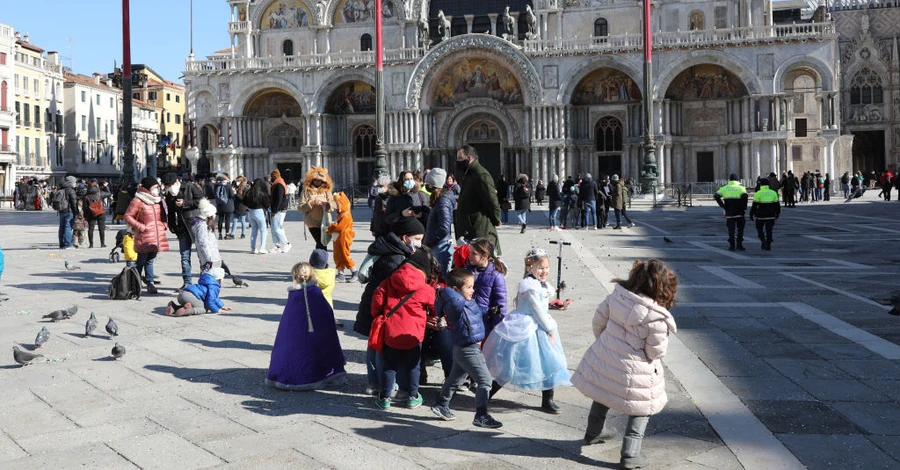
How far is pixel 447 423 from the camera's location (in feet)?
20.9

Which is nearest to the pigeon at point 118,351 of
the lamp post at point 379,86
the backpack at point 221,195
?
the backpack at point 221,195

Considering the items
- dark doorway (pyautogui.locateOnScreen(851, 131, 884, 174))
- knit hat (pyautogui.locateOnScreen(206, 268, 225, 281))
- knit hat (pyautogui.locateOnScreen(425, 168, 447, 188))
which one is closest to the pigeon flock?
knit hat (pyautogui.locateOnScreen(206, 268, 225, 281))

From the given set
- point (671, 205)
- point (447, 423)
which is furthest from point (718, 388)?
point (671, 205)

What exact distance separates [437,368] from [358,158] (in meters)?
39.3

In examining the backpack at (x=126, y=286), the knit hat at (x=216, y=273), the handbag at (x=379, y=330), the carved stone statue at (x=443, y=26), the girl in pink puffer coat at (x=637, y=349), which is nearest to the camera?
the girl in pink puffer coat at (x=637, y=349)

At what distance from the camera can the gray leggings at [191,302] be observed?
35.3 ft

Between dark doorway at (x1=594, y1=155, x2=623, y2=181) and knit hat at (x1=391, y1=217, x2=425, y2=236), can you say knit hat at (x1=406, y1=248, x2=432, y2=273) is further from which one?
dark doorway at (x1=594, y1=155, x2=623, y2=181)

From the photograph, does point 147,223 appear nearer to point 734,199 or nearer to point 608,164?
point 734,199

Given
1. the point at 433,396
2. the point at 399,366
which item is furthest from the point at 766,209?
the point at 399,366

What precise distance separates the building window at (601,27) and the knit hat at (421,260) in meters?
38.1

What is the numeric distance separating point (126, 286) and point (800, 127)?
43.4 m

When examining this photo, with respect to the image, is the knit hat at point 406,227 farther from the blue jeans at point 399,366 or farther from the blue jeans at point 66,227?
the blue jeans at point 66,227

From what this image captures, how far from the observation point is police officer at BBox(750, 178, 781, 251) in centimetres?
1741

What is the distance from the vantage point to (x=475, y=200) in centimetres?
956
